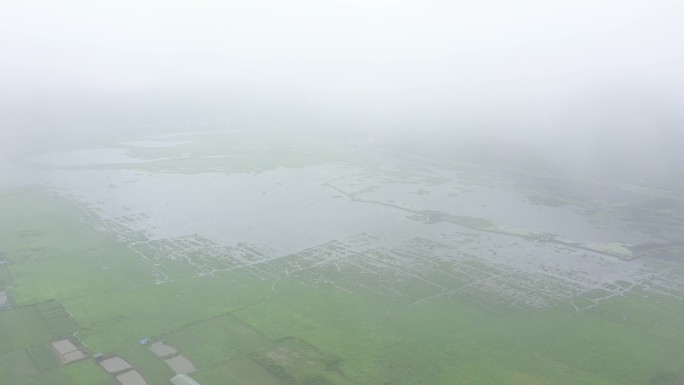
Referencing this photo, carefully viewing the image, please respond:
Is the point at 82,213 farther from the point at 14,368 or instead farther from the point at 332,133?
the point at 332,133

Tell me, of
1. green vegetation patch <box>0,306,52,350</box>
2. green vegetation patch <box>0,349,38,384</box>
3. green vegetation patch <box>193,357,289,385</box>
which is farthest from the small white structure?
green vegetation patch <box>0,306,52,350</box>

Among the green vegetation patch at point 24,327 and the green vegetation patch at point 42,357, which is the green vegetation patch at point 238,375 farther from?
the green vegetation patch at point 24,327

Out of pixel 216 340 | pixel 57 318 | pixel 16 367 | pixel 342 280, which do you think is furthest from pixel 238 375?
pixel 342 280

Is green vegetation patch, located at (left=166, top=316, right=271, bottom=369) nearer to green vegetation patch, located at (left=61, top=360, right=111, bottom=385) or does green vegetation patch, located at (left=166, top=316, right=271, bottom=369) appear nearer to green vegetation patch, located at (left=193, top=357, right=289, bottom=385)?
Result: green vegetation patch, located at (left=193, top=357, right=289, bottom=385)

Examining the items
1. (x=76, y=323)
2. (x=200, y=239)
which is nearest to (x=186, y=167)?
(x=200, y=239)

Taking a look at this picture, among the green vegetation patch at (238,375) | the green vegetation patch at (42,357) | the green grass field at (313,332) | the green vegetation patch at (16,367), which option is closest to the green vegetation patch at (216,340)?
the green grass field at (313,332)

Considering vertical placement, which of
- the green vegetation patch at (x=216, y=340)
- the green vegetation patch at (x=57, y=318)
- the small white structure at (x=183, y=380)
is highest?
the small white structure at (x=183, y=380)
